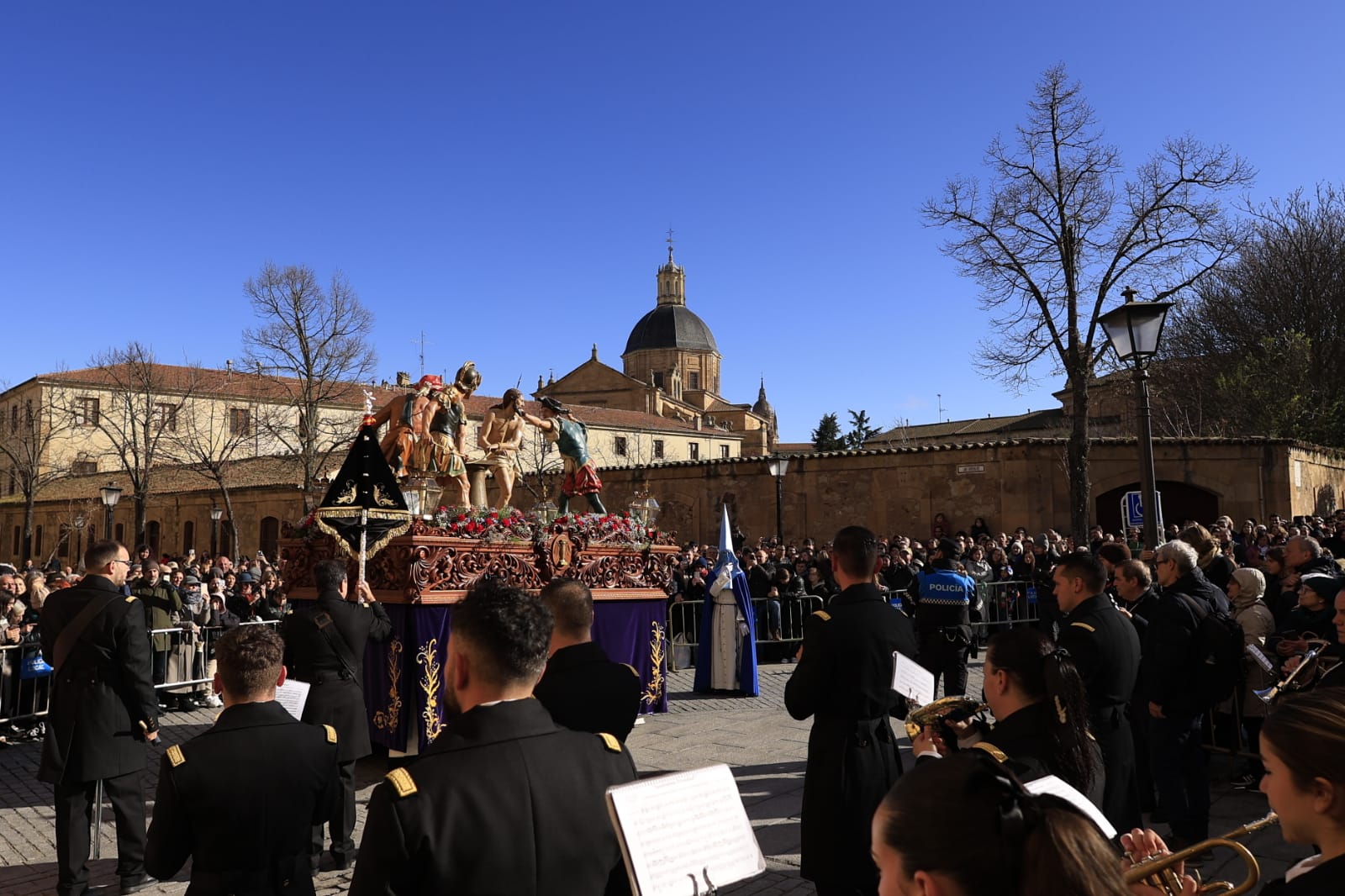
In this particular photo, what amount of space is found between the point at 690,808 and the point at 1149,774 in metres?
6.02

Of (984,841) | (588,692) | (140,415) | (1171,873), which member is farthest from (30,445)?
(984,841)

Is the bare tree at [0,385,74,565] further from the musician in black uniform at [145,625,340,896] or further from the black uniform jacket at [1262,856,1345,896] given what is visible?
the black uniform jacket at [1262,856,1345,896]

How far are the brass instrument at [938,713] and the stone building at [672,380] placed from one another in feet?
229

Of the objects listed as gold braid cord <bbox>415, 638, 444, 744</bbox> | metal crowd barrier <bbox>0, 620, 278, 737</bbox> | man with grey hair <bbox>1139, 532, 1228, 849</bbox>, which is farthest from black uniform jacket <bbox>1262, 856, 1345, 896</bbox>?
metal crowd barrier <bbox>0, 620, 278, 737</bbox>

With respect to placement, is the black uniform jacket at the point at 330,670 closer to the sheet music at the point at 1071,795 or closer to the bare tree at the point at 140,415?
the sheet music at the point at 1071,795

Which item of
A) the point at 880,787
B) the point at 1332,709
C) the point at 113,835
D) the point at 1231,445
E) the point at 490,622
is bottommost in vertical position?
the point at 113,835

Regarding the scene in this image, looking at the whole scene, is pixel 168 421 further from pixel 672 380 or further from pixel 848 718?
pixel 672 380

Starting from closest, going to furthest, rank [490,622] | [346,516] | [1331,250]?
[490,622] → [346,516] → [1331,250]

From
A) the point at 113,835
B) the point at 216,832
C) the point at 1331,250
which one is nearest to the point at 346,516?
the point at 113,835

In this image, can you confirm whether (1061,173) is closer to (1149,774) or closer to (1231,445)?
(1231,445)

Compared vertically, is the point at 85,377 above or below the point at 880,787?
above

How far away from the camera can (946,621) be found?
33.2 ft

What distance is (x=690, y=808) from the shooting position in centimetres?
231

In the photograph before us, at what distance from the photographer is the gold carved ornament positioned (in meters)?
10.7
